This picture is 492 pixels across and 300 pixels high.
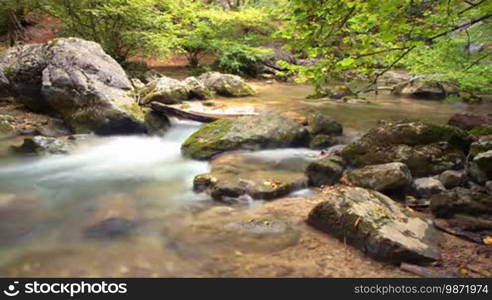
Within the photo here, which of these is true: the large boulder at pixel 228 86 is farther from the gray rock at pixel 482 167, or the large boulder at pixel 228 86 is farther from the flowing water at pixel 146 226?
the gray rock at pixel 482 167

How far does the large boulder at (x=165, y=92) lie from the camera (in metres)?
12.3

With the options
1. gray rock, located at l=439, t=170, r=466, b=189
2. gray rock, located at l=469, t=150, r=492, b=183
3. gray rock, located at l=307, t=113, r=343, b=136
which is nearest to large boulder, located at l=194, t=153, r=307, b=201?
gray rock, located at l=307, t=113, r=343, b=136

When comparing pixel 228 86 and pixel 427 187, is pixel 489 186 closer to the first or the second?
pixel 427 187

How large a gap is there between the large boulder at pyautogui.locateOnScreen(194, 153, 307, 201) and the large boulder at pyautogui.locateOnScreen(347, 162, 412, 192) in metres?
0.90

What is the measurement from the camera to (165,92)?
40.7ft

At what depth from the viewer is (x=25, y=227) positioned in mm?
5129

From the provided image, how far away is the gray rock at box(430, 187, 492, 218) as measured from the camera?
500 centimetres

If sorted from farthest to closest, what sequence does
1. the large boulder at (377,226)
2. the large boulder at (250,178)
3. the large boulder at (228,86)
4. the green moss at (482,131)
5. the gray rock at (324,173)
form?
the large boulder at (228,86) < the green moss at (482,131) < the gray rock at (324,173) < the large boulder at (250,178) < the large boulder at (377,226)

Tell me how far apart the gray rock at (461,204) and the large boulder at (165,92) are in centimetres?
888

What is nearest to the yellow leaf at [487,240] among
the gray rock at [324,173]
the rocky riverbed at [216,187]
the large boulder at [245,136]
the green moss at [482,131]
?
the rocky riverbed at [216,187]

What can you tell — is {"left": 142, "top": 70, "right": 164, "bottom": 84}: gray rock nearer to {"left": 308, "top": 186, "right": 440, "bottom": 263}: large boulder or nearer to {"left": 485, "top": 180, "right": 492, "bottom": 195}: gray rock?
{"left": 308, "top": 186, "right": 440, "bottom": 263}: large boulder

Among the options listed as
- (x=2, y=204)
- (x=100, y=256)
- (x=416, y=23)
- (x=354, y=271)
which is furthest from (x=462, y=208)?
(x=2, y=204)

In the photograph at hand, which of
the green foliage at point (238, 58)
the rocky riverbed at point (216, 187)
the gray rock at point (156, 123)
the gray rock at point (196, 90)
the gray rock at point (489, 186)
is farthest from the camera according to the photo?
the green foliage at point (238, 58)

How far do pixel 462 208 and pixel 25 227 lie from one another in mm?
5481
